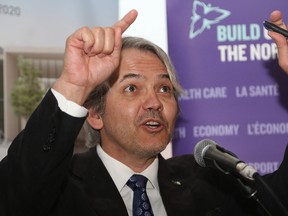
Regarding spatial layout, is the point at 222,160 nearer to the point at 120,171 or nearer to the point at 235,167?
the point at 235,167

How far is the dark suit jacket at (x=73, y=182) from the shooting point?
1.64 metres

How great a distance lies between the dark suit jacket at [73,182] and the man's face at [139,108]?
0.17 meters

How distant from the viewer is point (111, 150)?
239 cm

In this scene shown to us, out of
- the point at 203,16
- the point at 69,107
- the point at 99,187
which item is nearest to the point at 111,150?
the point at 99,187

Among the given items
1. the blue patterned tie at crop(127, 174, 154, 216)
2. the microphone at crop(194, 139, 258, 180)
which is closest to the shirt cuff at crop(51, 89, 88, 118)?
the microphone at crop(194, 139, 258, 180)

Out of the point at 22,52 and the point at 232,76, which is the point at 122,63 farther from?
the point at 232,76

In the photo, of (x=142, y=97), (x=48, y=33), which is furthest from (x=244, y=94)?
(x=48, y=33)

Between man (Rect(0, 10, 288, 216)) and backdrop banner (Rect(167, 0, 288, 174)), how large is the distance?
0.54 metres

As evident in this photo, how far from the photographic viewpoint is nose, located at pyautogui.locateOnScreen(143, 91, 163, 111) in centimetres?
224

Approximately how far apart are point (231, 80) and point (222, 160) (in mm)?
1663

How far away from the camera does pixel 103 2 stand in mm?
2988

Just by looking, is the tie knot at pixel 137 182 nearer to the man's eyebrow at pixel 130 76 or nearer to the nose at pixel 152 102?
the nose at pixel 152 102

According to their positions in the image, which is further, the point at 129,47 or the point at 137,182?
the point at 129,47

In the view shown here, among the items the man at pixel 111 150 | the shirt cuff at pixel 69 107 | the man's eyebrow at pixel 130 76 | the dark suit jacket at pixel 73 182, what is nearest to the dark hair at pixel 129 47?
the man at pixel 111 150
